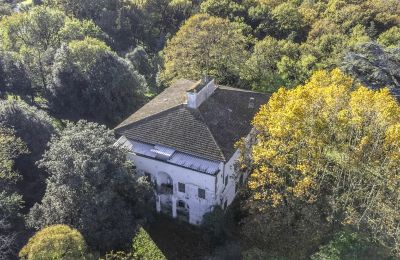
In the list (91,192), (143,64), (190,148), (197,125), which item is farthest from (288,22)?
(91,192)

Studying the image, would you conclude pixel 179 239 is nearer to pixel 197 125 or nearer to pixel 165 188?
pixel 165 188

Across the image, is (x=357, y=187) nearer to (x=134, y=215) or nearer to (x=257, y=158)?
(x=257, y=158)

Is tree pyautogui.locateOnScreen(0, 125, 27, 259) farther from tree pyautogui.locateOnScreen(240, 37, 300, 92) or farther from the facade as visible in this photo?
tree pyautogui.locateOnScreen(240, 37, 300, 92)

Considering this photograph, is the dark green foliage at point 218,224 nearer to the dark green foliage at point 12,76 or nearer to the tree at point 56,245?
the tree at point 56,245

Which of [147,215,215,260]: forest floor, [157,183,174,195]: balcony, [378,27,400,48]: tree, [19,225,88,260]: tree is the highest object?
[378,27,400,48]: tree

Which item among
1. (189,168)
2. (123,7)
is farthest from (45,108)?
(189,168)

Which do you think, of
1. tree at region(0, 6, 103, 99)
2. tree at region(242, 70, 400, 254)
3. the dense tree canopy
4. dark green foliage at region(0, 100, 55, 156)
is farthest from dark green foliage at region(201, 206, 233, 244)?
tree at region(0, 6, 103, 99)
